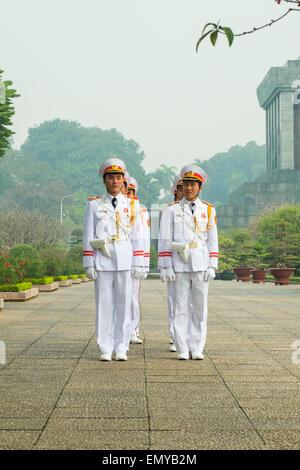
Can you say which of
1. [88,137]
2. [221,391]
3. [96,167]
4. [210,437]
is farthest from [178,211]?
[88,137]

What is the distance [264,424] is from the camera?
5031mm

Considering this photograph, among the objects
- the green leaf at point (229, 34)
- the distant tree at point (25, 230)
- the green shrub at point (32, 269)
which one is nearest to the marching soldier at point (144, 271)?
the green leaf at point (229, 34)

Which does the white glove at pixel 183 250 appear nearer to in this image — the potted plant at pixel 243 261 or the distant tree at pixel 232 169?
the potted plant at pixel 243 261

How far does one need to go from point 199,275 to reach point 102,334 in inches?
46.7

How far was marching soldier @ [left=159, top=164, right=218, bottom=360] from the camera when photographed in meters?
8.16

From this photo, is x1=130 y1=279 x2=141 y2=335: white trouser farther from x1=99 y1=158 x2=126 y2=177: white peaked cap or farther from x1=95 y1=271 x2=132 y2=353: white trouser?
x1=99 y1=158 x2=126 y2=177: white peaked cap

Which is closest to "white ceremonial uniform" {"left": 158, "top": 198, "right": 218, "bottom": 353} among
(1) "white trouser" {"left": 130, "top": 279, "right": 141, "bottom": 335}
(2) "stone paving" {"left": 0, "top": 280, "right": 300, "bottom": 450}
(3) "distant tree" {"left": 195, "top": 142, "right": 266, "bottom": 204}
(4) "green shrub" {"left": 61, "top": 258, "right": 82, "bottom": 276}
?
(2) "stone paving" {"left": 0, "top": 280, "right": 300, "bottom": 450}

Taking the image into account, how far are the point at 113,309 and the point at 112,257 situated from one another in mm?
551

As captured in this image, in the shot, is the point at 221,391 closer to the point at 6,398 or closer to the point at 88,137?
the point at 6,398

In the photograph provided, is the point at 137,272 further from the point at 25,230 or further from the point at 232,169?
the point at 232,169

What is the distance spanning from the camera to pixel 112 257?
26.6 feet

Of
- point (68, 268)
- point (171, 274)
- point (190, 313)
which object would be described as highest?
point (171, 274)

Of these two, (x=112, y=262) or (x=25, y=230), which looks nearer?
(x=112, y=262)

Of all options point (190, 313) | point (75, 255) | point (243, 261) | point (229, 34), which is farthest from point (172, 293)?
point (243, 261)
